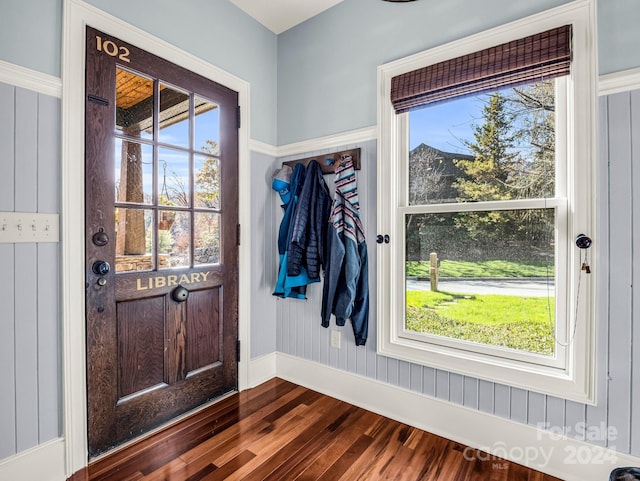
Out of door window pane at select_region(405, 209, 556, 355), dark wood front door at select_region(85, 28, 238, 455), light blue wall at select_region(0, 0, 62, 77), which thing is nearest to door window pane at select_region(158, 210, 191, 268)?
dark wood front door at select_region(85, 28, 238, 455)

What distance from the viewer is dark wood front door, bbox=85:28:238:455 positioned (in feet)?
5.39

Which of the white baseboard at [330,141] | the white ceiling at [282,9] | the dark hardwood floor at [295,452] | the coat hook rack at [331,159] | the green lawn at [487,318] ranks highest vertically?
the white ceiling at [282,9]

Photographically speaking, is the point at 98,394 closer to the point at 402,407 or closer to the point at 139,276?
the point at 139,276

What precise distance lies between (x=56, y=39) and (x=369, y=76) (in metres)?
1.67

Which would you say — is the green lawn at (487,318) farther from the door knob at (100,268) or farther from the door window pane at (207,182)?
the door knob at (100,268)

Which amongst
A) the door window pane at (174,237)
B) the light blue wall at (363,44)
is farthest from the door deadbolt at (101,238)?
the light blue wall at (363,44)

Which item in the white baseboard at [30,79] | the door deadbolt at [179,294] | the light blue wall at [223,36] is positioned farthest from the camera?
the door deadbolt at [179,294]

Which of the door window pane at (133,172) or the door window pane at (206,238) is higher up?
the door window pane at (133,172)

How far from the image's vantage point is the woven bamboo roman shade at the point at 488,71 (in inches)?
59.6

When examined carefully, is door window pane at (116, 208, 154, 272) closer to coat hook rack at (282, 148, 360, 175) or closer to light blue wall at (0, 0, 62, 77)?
light blue wall at (0, 0, 62, 77)

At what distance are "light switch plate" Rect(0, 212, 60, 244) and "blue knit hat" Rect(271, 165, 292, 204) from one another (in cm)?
134

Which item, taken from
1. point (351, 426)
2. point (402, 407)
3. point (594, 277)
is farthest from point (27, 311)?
point (594, 277)

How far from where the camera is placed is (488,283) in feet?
5.94

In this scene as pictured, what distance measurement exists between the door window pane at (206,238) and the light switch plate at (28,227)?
72 centimetres
